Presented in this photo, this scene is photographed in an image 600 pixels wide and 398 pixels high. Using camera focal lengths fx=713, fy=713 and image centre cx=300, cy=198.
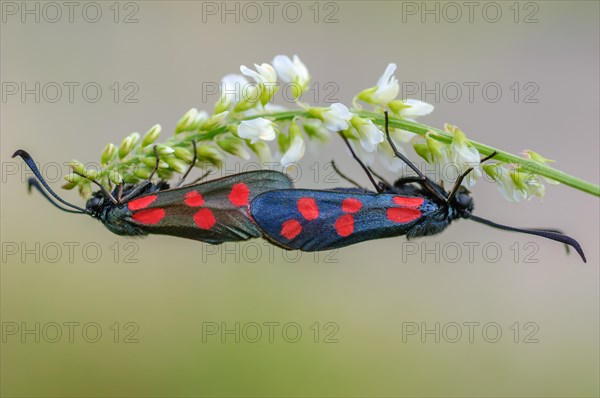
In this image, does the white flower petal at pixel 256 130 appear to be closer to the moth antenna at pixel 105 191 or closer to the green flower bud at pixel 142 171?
the green flower bud at pixel 142 171

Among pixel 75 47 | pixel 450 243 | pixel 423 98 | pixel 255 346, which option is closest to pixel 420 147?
pixel 255 346

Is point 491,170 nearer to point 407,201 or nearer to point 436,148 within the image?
point 436,148

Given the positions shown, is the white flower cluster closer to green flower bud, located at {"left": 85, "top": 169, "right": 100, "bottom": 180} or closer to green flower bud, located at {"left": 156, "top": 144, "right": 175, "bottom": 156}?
green flower bud, located at {"left": 156, "top": 144, "right": 175, "bottom": 156}

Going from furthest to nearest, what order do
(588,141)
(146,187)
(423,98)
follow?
(588,141) < (423,98) < (146,187)

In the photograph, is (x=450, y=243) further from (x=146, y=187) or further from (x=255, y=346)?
(x=146, y=187)

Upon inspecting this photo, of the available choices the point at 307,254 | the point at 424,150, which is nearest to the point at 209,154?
the point at 424,150
